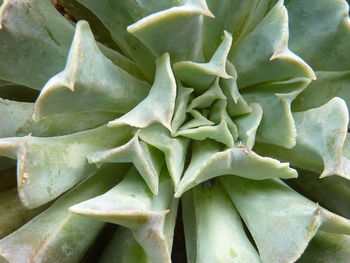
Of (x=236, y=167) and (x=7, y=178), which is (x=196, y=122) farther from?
(x=7, y=178)

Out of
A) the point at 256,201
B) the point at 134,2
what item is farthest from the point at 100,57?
the point at 256,201

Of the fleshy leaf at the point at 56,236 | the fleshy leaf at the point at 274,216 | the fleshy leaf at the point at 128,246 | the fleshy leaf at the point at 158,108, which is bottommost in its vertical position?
the fleshy leaf at the point at 128,246

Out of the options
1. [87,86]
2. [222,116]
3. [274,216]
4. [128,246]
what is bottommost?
[128,246]

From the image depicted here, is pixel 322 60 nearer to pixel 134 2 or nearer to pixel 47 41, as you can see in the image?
pixel 134 2

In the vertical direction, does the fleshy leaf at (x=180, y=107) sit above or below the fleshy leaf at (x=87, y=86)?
below

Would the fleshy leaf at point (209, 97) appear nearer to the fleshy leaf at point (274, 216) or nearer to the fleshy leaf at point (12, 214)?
the fleshy leaf at point (274, 216)

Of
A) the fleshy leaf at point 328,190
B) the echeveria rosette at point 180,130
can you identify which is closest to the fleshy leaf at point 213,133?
the echeveria rosette at point 180,130

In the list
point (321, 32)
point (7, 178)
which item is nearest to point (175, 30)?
point (321, 32)

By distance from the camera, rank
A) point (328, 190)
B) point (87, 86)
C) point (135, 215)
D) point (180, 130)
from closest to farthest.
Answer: point (135, 215) < point (87, 86) < point (180, 130) < point (328, 190)
